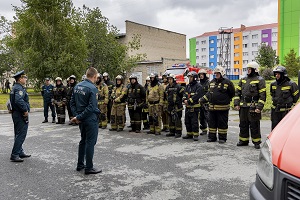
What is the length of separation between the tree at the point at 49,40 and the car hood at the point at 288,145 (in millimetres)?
22769

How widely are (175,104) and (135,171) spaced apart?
379 centimetres

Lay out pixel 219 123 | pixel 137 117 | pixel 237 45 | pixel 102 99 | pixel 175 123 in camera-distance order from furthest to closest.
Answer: pixel 237 45, pixel 102 99, pixel 137 117, pixel 175 123, pixel 219 123

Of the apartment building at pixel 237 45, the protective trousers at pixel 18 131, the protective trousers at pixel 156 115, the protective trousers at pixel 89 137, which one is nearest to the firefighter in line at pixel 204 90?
the protective trousers at pixel 156 115

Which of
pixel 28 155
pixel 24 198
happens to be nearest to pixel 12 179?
pixel 24 198

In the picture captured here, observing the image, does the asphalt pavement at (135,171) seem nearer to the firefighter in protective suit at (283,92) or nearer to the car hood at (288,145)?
the firefighter in protective suit at (283,92)

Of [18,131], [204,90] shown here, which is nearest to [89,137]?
[18,131]

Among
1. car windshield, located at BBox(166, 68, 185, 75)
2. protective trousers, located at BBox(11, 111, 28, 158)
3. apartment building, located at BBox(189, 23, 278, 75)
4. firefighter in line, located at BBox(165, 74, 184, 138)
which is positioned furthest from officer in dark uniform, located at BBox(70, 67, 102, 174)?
apartment building, located at BBox(189, 23, 278, 75)

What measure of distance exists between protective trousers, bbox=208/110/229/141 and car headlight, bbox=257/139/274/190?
16.8 ft

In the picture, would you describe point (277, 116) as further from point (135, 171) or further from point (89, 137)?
point (89, 137)

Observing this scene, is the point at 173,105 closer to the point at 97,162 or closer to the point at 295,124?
the point at 97,162

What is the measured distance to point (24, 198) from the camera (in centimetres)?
418

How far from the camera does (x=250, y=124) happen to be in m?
7.07

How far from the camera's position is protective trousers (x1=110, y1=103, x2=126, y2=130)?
9.90 m

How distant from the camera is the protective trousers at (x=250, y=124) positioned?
692 centimetres
